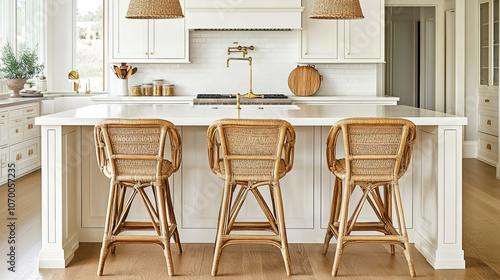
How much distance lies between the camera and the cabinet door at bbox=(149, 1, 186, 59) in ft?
21.9

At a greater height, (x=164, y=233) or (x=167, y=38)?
(x=167, y=38)

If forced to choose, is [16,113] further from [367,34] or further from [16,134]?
[367,34]

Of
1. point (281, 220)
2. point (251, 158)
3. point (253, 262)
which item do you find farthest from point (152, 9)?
point (253, 262)

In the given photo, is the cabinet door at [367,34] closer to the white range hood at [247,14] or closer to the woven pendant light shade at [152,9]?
the white range hood at [247,14]

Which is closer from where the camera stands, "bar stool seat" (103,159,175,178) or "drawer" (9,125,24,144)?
"bar stool seat" (103,159,175,178)

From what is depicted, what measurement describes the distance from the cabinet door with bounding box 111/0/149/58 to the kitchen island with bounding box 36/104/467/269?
266 centimetres

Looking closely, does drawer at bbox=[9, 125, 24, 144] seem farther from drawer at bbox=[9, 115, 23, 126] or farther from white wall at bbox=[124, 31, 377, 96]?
white wall at bbox=[124, 31, 377, 96]

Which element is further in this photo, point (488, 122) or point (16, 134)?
point (488, 122)

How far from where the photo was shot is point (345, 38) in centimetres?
676

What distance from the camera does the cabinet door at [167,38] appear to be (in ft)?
21.9

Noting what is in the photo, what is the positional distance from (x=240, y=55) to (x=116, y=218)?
3.80 metres

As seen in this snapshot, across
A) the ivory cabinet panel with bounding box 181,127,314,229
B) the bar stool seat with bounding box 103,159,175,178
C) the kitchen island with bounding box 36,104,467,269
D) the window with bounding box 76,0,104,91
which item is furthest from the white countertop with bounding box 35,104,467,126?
the window with bounding box 76,0,104,91

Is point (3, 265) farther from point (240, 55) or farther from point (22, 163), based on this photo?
point (240, 55)

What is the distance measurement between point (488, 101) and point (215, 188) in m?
4.93
